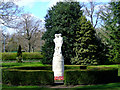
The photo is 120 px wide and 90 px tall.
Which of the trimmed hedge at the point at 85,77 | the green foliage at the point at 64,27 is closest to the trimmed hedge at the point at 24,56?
the green foliage at the point at 64,27

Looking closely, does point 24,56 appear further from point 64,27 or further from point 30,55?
point 64,27

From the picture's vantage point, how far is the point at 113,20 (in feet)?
37.9

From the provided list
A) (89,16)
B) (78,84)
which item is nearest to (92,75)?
(78,84)

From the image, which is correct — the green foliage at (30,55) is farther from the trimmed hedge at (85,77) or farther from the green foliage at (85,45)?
the trimmed hedge at (85,77)

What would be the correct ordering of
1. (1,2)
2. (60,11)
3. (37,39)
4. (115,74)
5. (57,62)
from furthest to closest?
(37,39) < (60,11) < (1,2) < (57,62) < (115,74)

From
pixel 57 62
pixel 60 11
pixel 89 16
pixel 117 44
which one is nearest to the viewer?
pixel 117 44

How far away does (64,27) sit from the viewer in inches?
1014

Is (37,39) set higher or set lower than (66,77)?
higher

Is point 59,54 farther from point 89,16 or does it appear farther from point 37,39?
point 37,39

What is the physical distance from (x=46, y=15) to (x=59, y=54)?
13959mm

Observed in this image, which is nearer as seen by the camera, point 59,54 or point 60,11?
point 59,54

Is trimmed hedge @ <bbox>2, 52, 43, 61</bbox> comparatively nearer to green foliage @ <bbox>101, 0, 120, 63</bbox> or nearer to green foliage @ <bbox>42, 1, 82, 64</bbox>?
green foliage @ <bbox>42, 1, 82, 64</bbox>

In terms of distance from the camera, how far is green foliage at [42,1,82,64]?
25.0 m

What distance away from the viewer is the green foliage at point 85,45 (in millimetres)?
24203
